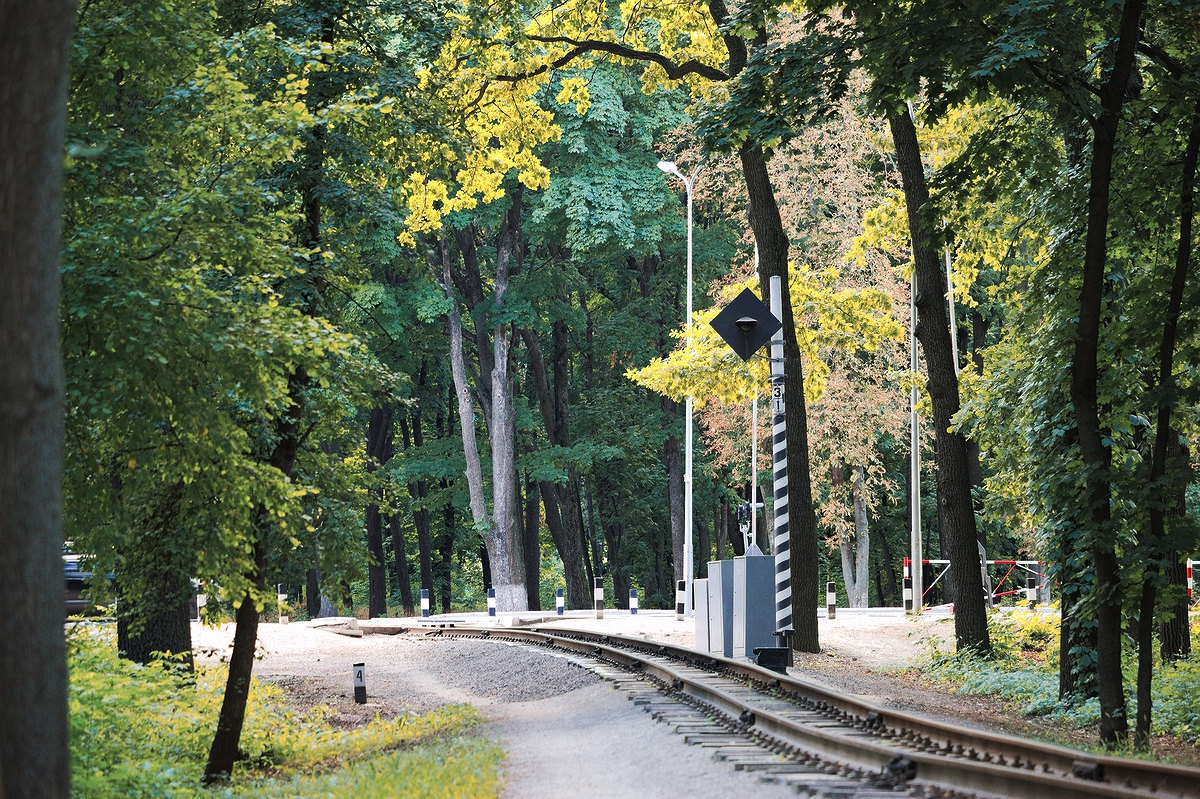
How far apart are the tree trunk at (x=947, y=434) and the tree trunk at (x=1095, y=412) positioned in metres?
7.67

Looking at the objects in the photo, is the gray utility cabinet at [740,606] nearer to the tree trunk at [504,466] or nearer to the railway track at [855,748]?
the railway track at [855,748]

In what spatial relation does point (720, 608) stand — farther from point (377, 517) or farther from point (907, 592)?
point (377, 517)

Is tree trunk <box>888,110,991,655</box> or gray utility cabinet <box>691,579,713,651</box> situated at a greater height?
tree trunk <box>888,110,991,655</box>

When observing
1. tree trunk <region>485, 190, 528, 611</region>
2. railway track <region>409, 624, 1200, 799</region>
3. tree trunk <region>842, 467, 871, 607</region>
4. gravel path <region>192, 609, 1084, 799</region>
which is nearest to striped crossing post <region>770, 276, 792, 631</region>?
gravel path <region>192, 609, 1084, 799</region>

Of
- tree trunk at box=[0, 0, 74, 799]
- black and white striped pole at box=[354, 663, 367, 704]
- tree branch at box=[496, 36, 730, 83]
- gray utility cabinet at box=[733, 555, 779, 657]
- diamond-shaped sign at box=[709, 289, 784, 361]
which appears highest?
tree branch at box=[496, 36, 730, 83]

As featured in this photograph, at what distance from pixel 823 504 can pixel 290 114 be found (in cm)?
3061

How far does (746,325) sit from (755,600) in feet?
11.5

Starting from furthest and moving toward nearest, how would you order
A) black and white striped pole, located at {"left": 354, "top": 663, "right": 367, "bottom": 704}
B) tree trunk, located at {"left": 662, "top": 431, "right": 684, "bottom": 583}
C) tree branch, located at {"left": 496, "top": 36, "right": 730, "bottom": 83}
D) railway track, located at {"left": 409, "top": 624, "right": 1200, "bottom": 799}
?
tree trunk, located at {"left": 662, "top": 431, "right": 684, "bottom": 583} → tree branch, located at {"left": 496, "top": 36, "right": 730, "bottom": 83} → black and white striped pole, located at {"left": 354, "top": 663, "right": 367, "bottom": 704} → railway track, located at {"left": 409, "top": 624, "right": 1200, "bottom": 799}

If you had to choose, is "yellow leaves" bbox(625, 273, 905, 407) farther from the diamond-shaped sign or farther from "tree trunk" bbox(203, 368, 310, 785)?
"tree trunk" bbox(203, 368, 310, 785)

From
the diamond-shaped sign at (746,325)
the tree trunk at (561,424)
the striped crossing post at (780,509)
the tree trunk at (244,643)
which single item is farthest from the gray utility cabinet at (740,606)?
the tree trunk at (561,424)

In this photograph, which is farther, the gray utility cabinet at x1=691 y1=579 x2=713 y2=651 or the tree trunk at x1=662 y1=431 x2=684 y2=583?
the tree trunk at x1=662 y1=431 x2=684 y2=583

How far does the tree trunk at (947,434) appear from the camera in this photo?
19469mm

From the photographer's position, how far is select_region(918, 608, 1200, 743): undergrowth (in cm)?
1381

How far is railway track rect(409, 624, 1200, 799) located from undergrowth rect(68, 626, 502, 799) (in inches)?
74.5
